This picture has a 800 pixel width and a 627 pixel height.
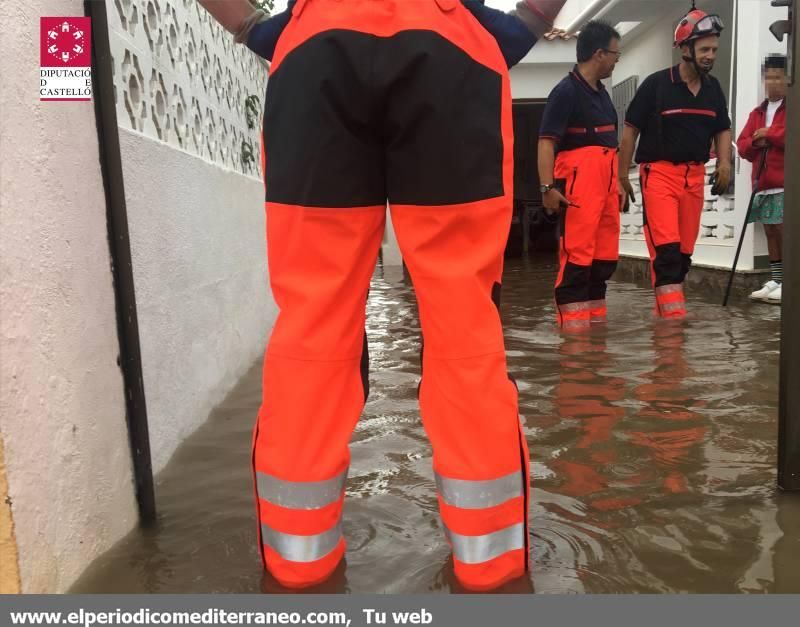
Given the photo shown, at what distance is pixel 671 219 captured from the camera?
163 inches

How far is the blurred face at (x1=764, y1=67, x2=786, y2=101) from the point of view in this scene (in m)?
4.64

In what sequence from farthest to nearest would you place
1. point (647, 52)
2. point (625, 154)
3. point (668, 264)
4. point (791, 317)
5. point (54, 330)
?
point (647, 52), point (625, 154), point (668, 264), point (791, 317), point (54, 330)

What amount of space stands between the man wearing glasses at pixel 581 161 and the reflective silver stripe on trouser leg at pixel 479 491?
2920 millimetres

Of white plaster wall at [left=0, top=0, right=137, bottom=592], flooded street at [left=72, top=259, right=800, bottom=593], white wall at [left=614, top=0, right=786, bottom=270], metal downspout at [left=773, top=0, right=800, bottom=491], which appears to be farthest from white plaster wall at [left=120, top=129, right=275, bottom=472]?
white wall at [left=614, top=0, right=786, bottom=270]

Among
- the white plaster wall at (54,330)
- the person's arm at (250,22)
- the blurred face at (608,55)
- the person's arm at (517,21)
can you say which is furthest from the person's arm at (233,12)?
the blurred face at (608,55)

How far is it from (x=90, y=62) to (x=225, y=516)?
106 cm

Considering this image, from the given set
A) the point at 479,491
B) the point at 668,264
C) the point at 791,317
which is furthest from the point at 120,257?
the point at 668,264

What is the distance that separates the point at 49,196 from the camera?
1239 millimetres

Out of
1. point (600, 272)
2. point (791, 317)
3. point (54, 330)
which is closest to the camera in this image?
point (54, 330)

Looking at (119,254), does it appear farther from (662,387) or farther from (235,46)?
(235,46)

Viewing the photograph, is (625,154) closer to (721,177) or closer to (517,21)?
(721,177)

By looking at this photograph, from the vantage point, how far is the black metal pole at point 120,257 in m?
1.41

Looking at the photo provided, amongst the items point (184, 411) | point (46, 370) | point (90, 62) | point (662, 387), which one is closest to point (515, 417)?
point (46, 370)
